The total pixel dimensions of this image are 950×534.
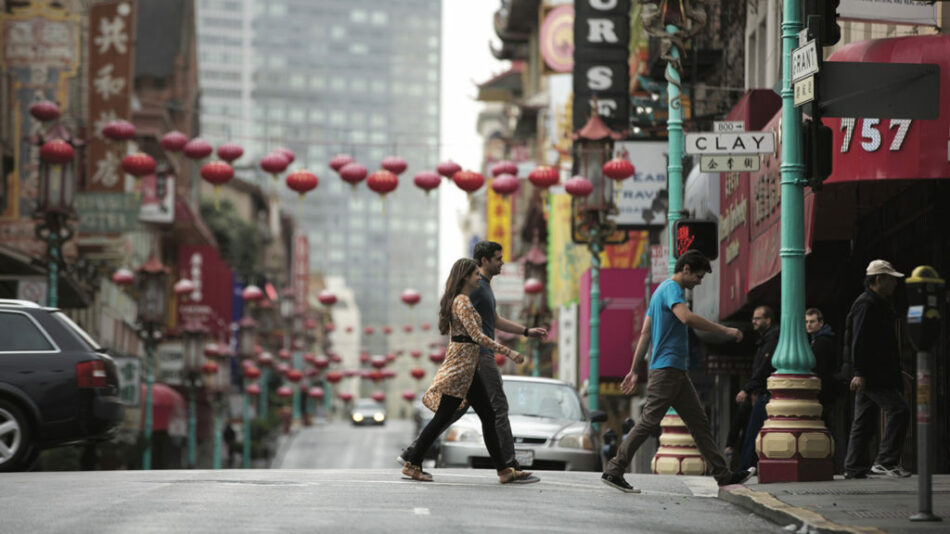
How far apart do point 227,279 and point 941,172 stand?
2472 inches

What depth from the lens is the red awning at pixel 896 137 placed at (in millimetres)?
15789

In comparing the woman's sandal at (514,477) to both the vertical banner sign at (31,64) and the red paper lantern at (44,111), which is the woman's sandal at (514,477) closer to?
the red paper lantern at (44,111)

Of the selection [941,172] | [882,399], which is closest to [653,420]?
[882,399]

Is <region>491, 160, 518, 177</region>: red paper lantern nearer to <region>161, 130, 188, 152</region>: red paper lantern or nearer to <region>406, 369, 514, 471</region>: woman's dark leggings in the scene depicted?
<region>161, 130, 188, 152</region>: red paper lantern

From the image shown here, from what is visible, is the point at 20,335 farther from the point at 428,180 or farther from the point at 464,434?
the point at 428,180

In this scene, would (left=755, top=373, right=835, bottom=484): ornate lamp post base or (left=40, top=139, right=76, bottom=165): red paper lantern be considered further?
(left=40, top=139, right=76, bottom=165): red paper lantern

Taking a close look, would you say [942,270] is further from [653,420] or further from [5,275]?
[5,275]

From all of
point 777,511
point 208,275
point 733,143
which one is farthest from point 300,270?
point 777,511

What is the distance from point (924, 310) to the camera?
9.87m

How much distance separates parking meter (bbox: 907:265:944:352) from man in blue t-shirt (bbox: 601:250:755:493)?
3.03 meters

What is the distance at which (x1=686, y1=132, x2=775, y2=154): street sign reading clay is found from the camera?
1695 centimetres

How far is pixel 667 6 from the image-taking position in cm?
2123

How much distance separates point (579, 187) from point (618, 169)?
30.2 inches

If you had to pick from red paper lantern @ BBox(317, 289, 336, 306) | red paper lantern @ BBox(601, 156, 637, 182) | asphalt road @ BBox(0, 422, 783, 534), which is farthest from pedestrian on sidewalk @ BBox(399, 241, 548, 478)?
red paper lantern @ BBox(317, 289, 336, 306)
